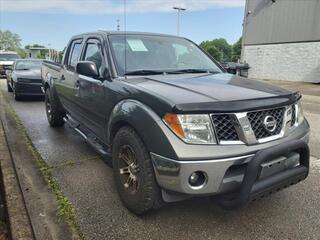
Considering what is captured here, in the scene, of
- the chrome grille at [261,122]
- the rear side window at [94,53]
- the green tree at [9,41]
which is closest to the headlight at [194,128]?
the chrome grille at [261,122]

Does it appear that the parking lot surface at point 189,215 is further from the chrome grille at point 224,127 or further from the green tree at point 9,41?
the green tree at point 9,41

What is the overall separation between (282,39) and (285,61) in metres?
1.60

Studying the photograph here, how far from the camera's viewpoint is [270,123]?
261 centimetres

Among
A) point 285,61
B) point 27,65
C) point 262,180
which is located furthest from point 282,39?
point 262,180

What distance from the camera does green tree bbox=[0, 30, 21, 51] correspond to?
277ft

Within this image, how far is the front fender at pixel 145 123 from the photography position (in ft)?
7.93

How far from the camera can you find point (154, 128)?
8.18 feet

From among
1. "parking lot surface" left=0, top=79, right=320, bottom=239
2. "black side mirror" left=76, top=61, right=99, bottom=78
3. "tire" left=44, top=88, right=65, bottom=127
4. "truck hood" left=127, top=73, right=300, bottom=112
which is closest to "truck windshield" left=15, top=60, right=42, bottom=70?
"tire" left=44, top=88, right=65, bottom=127

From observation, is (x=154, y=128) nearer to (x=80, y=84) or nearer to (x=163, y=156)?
(x=163, y=156)

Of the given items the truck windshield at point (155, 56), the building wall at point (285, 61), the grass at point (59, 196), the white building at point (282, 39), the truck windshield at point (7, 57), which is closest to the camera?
the grass at point (59, 196)

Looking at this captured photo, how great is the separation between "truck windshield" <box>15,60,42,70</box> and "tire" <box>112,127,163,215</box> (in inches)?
368

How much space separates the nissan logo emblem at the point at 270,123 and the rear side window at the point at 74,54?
122 inches

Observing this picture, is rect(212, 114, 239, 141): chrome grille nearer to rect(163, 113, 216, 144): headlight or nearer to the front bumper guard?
rect(163, 113, 216, 144): headlight

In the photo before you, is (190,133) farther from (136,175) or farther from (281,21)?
(281,21)
